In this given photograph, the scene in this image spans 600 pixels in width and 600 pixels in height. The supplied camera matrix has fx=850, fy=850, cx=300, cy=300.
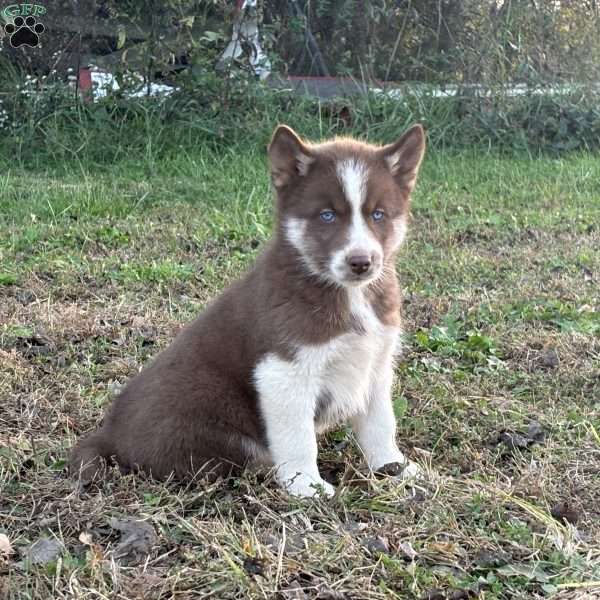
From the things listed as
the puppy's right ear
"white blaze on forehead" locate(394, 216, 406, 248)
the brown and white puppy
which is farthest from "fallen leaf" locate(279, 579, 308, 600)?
the puppy's right ear

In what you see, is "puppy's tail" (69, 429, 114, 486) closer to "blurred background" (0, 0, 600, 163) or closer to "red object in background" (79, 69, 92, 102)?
"blurred background" (0, 0, 600, 163)

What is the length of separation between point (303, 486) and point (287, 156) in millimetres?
1295

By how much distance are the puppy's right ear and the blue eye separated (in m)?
0.20

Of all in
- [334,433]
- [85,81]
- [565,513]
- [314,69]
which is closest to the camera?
[565,513]

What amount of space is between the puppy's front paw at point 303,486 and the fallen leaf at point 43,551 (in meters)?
0.86

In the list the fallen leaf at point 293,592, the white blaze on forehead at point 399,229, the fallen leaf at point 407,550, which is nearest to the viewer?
the fallen leaf at point 293,592

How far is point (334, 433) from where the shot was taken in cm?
395

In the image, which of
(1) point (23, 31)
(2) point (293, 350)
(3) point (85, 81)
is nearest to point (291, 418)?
(2) point (293, 350)

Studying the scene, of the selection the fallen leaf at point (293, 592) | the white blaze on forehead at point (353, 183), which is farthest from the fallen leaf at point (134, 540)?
the white blaze on forehead at point (353, 183)

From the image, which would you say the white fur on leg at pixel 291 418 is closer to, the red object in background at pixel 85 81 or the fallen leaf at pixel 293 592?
the fallen leaf at pixel 293 592

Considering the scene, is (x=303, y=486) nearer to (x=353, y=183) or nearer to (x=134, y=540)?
(x=134, y=540)

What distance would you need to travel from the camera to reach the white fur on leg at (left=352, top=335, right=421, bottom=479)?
11.5 ft

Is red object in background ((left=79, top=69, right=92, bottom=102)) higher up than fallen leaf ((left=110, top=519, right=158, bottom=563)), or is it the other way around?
red object in background ((left=79, top=69, right=92, bottom=102))

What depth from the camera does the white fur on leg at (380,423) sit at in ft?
11.5
